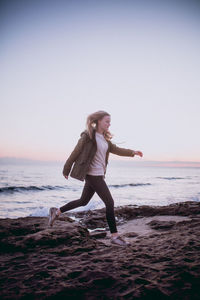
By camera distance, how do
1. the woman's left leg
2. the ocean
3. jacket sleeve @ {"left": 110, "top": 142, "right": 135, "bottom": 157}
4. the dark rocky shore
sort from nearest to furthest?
the dark rocky shore
the woman's left leg
jacket sleeve @ {"left": 110, "top": 142, "right": 135, "bottom": 157}
the ocean

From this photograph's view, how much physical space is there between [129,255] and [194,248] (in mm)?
826

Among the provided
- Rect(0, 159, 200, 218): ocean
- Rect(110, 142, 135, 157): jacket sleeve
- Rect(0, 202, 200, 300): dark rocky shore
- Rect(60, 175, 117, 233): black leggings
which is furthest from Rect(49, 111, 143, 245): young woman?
Rect(0, 159, 200, 218): ocean

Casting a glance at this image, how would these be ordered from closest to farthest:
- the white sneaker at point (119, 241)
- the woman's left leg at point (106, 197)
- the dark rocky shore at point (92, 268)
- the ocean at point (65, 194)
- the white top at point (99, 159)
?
the dark rocky shore at point (92, 268) → the white sneaker at point (119, 241) → the woman's left leg at point (106, 197) → the white top at point (99, 159) → the ocean at point (65, 194)

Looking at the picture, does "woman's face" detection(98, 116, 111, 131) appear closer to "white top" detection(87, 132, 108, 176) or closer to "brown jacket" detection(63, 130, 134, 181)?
"white top" detection(87, 132, 108, 176)

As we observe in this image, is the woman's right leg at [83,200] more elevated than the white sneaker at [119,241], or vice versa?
the woman's right leg at [83,200]

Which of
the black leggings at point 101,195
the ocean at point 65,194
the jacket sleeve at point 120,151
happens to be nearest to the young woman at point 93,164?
the black leggings at point 101,195

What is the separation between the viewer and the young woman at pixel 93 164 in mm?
3469

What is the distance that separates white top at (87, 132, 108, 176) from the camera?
356 cm

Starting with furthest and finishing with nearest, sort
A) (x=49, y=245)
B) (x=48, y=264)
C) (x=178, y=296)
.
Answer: (x=49, y=245) → (x=48, y=264) → (x=178, y=296)

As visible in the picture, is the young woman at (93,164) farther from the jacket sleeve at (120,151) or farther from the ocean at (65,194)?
the ocean at (65,194)

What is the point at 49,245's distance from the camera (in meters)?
3.07

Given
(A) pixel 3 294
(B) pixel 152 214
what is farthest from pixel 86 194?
(B) pixel 152 214

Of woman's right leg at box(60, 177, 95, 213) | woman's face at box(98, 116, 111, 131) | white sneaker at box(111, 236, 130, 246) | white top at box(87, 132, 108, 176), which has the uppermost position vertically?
woman's face at box(98, 116, 111, 131)

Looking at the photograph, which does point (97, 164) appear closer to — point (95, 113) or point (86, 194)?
point (86, 194)
